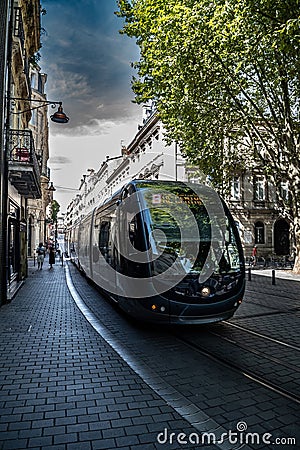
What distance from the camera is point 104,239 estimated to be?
1099 centimetres

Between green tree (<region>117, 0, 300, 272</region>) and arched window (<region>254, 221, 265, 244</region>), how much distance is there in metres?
14.6

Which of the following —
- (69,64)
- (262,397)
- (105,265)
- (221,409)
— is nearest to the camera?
(221,409)

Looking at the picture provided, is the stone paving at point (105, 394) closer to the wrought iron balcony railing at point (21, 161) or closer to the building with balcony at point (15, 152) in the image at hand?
the building with balcony at point (15, 152)

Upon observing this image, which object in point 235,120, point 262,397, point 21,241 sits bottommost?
point 262,397

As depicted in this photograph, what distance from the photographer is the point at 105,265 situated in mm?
10531

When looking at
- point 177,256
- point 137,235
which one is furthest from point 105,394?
point 137,235

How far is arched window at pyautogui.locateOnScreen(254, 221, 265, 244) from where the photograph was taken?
36.5m

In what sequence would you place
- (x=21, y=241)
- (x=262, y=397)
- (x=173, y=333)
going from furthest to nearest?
1. (x=21, y=241)
2. (x=173, y=333)
3. (x=262, y=397)

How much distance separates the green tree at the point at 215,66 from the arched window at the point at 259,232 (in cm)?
1458

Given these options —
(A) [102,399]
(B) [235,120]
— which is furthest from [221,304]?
(B) [235,120]

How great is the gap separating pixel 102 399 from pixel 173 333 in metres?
3.25

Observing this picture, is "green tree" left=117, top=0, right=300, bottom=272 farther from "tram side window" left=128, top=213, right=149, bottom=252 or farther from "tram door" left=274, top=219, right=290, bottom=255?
"tram door" left=274, top=219, right=290, bottom=255

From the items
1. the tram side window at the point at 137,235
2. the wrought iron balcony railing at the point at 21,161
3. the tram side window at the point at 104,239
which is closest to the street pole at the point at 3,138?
the wrought iron balcony railing at the point at 21,161

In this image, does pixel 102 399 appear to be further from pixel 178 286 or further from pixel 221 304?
pixel 221 304
